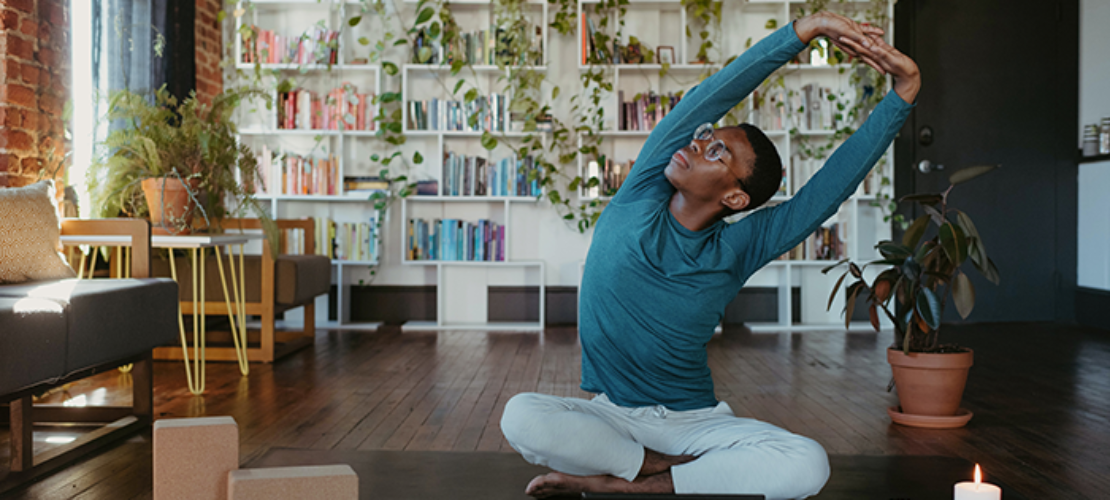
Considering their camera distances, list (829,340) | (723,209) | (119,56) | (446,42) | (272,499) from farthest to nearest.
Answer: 1. (446,42)
2. (829,340)
3. (119,56)
4. (723,209)
5. (272,499)

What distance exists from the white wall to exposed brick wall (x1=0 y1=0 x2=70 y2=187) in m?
5.55

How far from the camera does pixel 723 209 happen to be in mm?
1511

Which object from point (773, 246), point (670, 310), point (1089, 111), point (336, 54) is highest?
point (336, 54)

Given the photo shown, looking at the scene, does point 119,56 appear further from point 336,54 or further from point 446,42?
point 446,42

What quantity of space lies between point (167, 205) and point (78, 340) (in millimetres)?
1076

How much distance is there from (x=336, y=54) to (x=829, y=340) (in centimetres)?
345

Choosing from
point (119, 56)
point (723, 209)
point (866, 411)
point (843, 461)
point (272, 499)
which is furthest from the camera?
point (119, 56)

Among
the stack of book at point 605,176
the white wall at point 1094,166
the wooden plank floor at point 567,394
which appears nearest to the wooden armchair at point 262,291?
the wooden plank floor at point 567,394

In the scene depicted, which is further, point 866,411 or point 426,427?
point 866,411

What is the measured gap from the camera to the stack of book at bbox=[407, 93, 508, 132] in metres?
4.92

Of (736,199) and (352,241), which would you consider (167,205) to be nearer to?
(352,241)

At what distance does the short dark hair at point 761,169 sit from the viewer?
148cm

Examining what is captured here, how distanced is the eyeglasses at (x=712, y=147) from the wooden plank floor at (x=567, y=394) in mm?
1139

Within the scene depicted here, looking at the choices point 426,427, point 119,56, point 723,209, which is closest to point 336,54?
point 119,56
